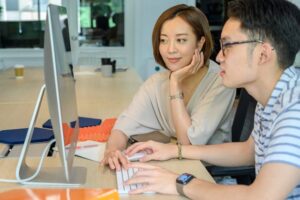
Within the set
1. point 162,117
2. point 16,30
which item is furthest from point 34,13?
point 162,117

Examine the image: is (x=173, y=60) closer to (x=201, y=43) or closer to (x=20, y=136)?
(x=201, y=43)

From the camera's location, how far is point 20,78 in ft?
11.7

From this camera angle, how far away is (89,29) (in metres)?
5.46

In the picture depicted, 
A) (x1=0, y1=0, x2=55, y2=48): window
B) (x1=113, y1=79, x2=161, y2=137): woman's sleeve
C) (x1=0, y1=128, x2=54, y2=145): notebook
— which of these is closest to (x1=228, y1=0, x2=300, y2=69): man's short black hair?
(x1=113, y1=79, x2=161, y2=137): woman's sleeve

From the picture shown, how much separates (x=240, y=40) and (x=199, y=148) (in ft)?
1.61

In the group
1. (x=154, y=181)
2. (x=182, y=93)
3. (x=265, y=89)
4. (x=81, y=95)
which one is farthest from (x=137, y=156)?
(x=81, y=95)

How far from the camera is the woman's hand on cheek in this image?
181 cm

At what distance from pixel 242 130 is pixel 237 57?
2.49 feet

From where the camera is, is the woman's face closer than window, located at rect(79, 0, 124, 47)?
Yes

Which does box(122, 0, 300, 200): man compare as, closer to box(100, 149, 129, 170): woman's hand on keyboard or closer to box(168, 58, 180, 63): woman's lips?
box(100, 149, 129, 170): woman's hand on keyboard

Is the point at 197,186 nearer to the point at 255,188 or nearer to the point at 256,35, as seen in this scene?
the point at 255,188

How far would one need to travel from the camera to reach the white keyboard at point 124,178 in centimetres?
121

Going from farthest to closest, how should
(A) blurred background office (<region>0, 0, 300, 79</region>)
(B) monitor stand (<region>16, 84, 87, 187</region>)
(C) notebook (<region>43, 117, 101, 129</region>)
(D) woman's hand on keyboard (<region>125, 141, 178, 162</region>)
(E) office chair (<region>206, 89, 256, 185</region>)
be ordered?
(A) blurred background office (<region>0, 0, 300, 79</region>), (C) notebook (<region>43, 117, 101, 129</region>), (E) office chair (<region>206, 89, 256, 185</region>), (D) woman's hand on keyboard (<region>125, 141, 178, 162</region>), (B) monitor stand (<region>16, 84, 87, 187</region>)

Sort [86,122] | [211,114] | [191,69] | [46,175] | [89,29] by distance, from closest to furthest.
Answer: [46,175] → [211,114] → [191,69] → [86,122] → [89,29]
